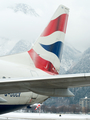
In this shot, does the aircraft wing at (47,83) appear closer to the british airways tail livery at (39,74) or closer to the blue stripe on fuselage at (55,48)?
the british airways tail livery at (39,74)

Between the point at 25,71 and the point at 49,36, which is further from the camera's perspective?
the point at 49,36

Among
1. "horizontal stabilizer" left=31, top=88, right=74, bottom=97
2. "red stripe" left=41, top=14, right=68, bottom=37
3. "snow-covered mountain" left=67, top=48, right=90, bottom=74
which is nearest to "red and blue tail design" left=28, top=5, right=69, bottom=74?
"red stripe" left=41, top=14, right=68, bottom=37

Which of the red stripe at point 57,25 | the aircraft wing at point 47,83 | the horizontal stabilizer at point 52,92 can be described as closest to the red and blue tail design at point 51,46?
the red stripe at point 57,25

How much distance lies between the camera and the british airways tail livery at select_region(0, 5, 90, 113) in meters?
5.41

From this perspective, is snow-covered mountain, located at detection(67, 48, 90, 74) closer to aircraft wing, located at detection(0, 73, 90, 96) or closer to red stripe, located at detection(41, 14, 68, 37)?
red stripe, located at detection(41, 14, 68, 37)

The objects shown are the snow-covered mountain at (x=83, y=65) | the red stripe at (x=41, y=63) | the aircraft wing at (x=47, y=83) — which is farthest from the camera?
the snow-covered mountain at (x=83, y=65)

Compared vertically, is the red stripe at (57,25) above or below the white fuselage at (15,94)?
above

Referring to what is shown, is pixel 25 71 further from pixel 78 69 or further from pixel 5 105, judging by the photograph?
pixel 78 69

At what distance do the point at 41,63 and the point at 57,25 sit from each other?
227 cm

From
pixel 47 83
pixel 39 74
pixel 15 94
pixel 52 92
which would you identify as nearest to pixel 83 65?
pixel 39 74

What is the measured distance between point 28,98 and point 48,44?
3125 mm

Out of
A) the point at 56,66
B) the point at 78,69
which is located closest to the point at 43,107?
the point at 56,66

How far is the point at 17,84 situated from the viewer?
5543 mm

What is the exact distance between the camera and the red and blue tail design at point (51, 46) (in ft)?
34.8
